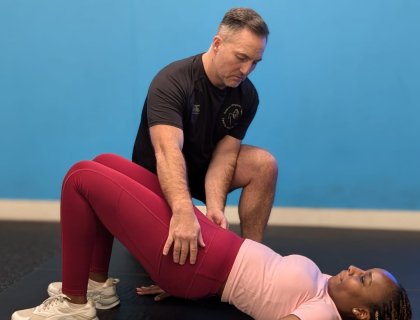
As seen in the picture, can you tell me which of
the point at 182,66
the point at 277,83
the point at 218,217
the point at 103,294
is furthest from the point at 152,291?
the point at 277,83

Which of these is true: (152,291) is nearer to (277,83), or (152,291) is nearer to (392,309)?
(392,309)

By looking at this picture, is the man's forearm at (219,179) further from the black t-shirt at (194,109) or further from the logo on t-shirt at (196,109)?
the logo on t-shirt at (196,109)

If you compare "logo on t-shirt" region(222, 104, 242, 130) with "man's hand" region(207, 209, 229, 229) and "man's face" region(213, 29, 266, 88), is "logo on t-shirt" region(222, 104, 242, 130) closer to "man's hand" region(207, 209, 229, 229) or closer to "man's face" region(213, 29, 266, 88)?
"man's face" region(213, 29, 266, 88)

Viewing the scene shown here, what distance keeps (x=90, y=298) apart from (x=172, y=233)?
18.0 inches

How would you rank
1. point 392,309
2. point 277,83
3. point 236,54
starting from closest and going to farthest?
point 392,309, point 236,54, point 277,83

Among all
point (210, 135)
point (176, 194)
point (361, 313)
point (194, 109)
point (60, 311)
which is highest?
point (194, 109)

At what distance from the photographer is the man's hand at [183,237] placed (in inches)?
54.2

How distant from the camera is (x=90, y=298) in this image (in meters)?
1.62

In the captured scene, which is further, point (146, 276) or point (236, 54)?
point (146, 276)

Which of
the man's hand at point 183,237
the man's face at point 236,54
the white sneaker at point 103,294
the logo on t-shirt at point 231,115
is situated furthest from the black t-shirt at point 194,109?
the white sneaker at point 103,294

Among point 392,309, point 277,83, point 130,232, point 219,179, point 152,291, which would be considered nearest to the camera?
point 392,309

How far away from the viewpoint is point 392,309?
1.32 m

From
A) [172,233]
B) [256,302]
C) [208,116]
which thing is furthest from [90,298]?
[208,116]

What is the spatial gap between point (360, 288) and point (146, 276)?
95 cm
